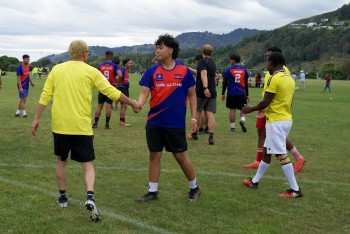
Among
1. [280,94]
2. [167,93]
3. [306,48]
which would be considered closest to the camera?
[167,93]

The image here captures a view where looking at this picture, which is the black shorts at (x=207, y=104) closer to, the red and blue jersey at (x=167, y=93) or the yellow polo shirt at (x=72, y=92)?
the red and blue jersey at (x=167, y=93)

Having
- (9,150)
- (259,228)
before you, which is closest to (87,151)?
(259,228)

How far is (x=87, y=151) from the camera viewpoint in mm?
5164

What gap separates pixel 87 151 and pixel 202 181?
2.34m

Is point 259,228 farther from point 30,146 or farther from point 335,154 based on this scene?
point 30,146

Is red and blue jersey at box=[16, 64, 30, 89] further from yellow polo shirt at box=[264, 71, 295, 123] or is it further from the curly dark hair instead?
yellow polo shirt at box=[264, 71, 295, 123]

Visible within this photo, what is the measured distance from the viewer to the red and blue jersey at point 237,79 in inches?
470

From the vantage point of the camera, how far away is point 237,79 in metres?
11.9

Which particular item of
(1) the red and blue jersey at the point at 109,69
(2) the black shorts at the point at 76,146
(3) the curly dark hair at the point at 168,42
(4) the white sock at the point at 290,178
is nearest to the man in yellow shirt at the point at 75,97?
(2) the black shorts at the point at 76,146

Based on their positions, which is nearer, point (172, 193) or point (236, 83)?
point (172, 193)

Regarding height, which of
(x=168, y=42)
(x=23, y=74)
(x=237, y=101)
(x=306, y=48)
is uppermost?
(x=168, y=42)

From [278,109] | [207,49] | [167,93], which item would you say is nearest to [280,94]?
[278,109]

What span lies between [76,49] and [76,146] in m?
1.13

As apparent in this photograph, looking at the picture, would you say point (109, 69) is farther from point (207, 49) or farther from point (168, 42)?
point (168, 42)
